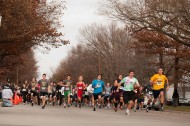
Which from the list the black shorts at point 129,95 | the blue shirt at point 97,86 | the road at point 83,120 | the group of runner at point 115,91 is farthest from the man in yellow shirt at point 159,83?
the blue shirt at point 97,86

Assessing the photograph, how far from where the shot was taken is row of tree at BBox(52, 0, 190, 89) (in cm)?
2967

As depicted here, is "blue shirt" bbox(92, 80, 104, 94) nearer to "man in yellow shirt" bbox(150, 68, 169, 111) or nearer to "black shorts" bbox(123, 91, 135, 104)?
"man in yellow shirt" bbox(150, 68, 169, 111)

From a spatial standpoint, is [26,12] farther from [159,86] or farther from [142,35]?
[159,86]

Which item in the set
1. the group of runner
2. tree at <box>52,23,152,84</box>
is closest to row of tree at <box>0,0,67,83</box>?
the group of runner

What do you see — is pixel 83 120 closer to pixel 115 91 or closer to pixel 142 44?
pixel 115 91

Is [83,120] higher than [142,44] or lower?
lower

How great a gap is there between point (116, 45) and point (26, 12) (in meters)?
29.0

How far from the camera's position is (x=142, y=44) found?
47031 millimetres

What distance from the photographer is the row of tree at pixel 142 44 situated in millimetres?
29672

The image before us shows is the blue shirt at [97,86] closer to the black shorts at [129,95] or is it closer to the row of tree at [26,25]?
the black shorts at [129,95]

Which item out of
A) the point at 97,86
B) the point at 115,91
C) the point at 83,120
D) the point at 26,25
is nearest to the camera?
the point at 83,120

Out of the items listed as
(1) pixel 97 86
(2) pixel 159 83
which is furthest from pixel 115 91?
(2) pixel 159 83

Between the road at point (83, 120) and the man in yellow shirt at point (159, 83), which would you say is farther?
the man in yellow shirt at point (159, 83)

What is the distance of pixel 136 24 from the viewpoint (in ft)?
100
